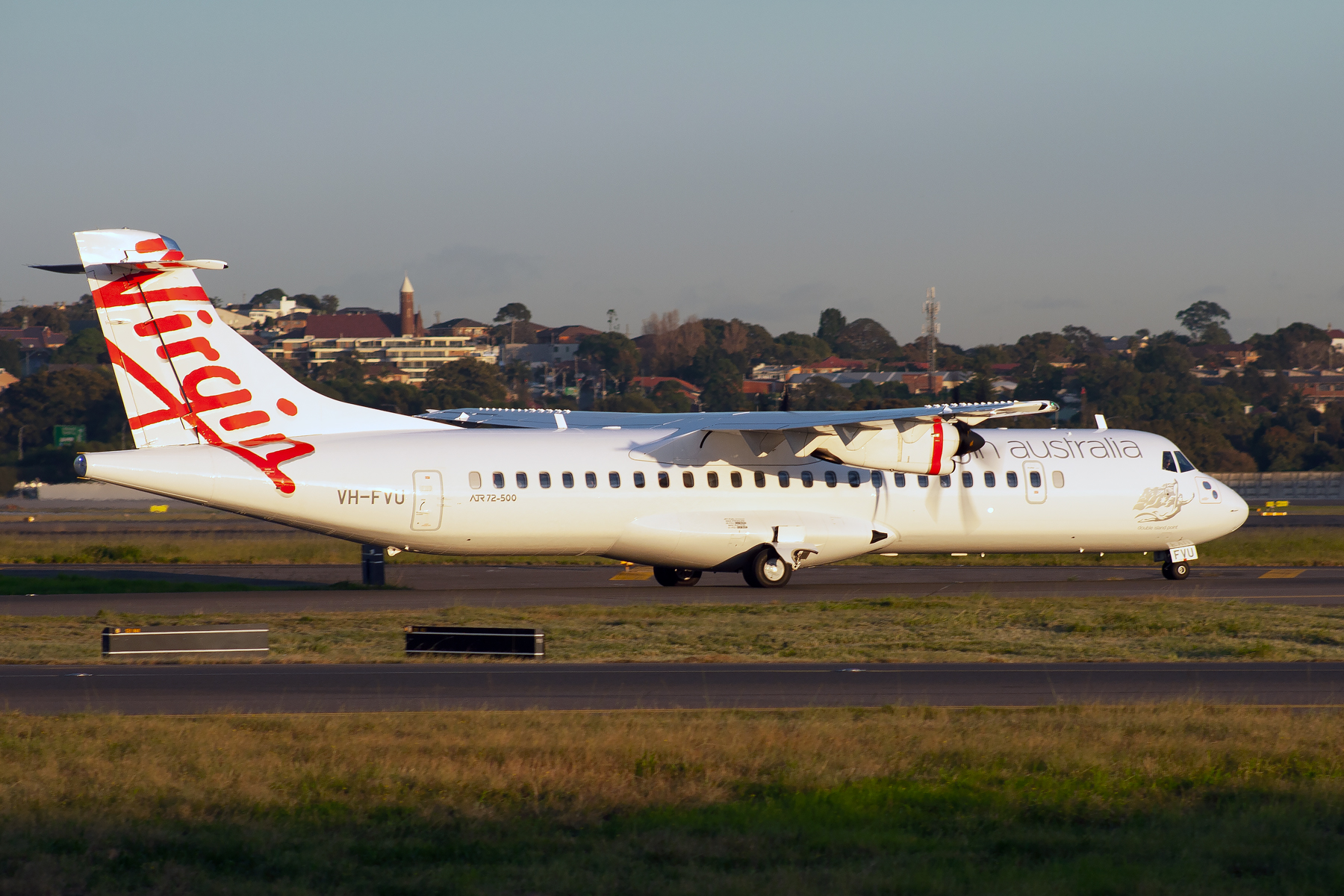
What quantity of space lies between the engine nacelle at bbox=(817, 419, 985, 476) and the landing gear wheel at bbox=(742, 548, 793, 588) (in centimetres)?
241

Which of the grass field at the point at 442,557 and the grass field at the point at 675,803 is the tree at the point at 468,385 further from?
the grass field at the point at 675,803

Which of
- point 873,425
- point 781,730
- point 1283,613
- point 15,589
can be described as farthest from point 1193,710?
point 15,589

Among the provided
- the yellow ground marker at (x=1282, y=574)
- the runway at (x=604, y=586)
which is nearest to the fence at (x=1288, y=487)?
the yellow ground marker at (x=1282, y=574)

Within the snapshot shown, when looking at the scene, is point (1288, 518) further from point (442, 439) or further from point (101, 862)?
point (101, 862)

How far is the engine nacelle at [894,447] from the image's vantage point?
1057 inches

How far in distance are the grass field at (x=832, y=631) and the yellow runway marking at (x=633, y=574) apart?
657cm

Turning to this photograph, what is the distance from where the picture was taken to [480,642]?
1791 cm

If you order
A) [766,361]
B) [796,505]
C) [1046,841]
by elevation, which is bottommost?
[1046,841]

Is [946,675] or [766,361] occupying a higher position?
A: [766,361]

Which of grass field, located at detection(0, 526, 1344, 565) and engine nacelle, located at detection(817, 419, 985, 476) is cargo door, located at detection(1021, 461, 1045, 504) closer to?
engine nacelle, located at detection(817, 419, 985, 476)

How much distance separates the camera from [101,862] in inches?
334

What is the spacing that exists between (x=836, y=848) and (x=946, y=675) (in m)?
7.99

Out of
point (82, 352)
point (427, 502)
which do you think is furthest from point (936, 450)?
point (82, 352)

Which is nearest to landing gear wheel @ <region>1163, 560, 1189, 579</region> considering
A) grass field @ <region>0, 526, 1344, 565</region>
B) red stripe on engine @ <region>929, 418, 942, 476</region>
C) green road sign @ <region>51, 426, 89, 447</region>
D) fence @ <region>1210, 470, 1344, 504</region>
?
grass field @ <region>0, 526, 1344, 565</region>
